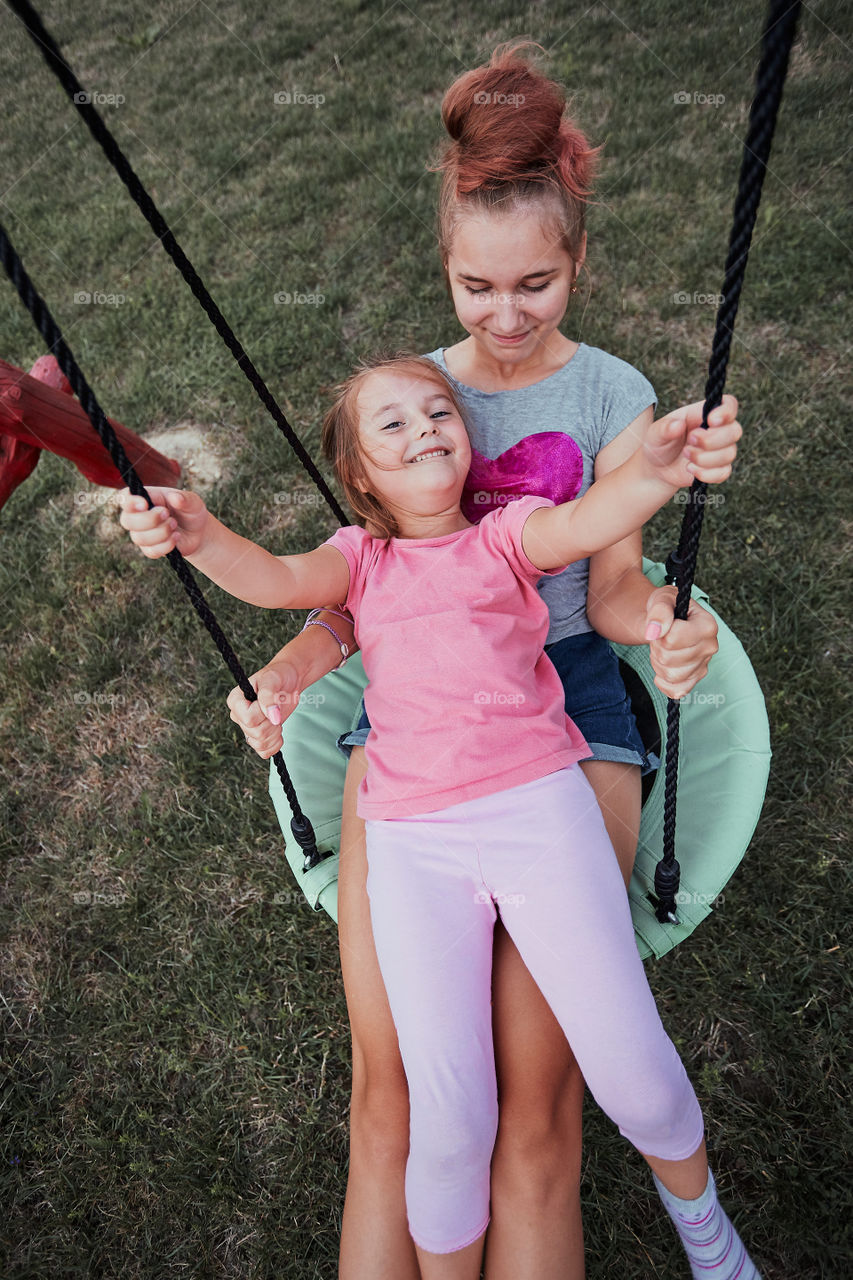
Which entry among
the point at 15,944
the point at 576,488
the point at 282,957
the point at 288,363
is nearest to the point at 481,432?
the point at 576,488

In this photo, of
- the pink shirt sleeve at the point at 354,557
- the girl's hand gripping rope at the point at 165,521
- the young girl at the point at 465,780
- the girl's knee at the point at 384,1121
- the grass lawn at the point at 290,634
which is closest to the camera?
the girl's hand gripping rope at the point at 165,521

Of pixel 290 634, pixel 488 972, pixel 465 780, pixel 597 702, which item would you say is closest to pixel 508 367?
pixel 597 702

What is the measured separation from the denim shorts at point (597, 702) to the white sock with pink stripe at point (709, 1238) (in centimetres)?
67

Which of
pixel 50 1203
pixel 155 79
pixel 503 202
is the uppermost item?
pixel 155 79

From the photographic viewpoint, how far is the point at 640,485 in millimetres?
1130

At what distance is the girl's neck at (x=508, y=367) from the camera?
1.67 m

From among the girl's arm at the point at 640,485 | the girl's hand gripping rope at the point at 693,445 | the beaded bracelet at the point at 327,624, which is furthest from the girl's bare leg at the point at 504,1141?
the girl's hand gripping rope at the point at 693,445

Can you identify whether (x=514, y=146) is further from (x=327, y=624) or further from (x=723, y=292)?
(x=327, y=624)

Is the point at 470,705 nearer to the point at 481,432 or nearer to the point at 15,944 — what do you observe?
the point at 481,432

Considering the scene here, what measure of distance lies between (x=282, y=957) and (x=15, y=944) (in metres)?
0.69

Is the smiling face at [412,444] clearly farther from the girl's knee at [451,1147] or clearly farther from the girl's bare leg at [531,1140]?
the girl's knee at [451,1147]

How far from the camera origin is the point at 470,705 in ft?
4.55

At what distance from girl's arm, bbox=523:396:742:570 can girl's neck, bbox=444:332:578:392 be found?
39 centimetres

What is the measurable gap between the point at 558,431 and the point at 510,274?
0.30 metres
